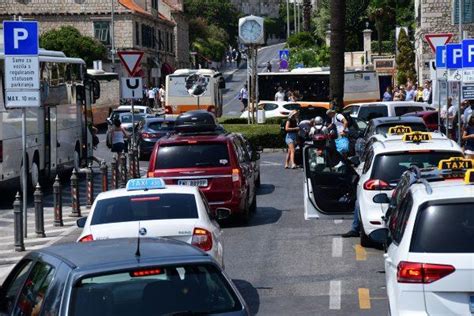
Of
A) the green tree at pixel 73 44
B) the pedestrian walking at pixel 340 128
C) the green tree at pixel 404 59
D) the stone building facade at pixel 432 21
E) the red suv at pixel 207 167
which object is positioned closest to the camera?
the red suv at pixel 207 167

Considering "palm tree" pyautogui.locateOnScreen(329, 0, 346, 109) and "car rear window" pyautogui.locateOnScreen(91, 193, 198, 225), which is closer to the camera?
"car rear window" pyautogui.locateOnScreen(91, 193, 198, 225)

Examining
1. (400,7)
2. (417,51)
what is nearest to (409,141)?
(417,51)

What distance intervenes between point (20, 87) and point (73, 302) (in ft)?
42.2

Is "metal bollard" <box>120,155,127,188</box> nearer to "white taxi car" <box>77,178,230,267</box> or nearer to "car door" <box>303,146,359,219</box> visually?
"car door" <box>303,146,359,219</box>

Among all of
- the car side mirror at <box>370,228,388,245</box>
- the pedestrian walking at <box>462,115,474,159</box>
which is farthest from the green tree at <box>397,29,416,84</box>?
the car side mirror at <box>370,228,388,245</box>

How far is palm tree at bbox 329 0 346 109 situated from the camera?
3788 cm

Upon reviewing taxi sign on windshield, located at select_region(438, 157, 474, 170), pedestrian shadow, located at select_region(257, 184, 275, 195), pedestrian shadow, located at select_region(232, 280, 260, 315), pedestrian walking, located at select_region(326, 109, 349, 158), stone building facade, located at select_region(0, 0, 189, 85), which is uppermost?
stone building facade, located at select_region(0, 0, 189, 85)

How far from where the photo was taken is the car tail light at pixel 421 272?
938 cm

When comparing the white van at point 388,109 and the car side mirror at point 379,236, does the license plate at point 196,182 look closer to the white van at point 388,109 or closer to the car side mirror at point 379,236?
the car side mirror at point 379,236

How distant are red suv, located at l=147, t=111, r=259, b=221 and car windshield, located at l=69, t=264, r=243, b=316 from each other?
1290 cm

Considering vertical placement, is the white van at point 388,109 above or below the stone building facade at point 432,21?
below

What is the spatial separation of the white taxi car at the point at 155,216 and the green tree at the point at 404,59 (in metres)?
51.2

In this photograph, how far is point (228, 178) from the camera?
824 inches

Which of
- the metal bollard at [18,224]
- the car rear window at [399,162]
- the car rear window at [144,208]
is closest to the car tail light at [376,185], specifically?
the car rear window at [399,162]
